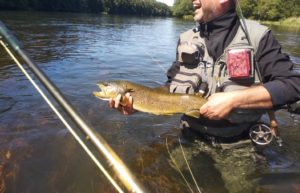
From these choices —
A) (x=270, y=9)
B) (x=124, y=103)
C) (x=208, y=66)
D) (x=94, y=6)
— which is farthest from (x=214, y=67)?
(x=270, y=9)

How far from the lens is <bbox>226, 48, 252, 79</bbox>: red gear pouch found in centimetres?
352

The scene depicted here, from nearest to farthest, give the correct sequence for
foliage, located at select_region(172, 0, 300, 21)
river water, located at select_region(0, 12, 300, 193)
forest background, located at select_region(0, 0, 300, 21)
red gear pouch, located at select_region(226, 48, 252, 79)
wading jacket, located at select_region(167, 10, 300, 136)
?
wading jacket, located at select_region(167, 10, 300, 136), red gear pouch, located at select_region(226, 48, 252, 79), river water, located at select_region(0, 12, 300, 193), forest background, located at select_region(0, 0, 300, 21), foliage, located at select_region(172, 0, 300, 21)

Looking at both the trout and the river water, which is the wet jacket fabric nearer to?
the trout

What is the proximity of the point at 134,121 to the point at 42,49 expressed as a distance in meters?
9.27

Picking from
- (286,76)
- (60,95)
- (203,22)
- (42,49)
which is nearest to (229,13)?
(203,22)

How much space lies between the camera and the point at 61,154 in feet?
17.6

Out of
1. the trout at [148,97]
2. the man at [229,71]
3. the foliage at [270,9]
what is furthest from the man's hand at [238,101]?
the foliage at [270,9]

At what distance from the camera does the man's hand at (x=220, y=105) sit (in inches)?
126

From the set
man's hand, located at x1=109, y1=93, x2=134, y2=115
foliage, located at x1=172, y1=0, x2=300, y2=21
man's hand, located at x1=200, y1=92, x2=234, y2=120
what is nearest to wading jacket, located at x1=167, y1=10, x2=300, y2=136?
man's hand, located at x1=200, y1=92, x2=234, y2=120

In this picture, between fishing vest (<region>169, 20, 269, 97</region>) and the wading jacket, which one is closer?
the wading jacket

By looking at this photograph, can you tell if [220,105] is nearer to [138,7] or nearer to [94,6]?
[94,6]

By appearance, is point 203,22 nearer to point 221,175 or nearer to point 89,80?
point 221,175

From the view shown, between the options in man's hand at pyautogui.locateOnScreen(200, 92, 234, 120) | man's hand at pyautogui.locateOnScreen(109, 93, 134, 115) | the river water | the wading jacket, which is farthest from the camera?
the river water

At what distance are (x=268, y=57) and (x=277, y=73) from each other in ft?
0.68
